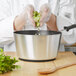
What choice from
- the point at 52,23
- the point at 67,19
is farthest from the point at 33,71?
the point at 67,19

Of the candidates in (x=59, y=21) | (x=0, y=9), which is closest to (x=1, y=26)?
(x=0, y=9)

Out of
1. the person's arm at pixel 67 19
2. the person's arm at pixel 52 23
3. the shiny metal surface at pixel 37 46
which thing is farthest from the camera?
the person's arm at pixel 67 19

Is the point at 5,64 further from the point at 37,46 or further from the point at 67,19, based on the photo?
Answer: the point at 67,19

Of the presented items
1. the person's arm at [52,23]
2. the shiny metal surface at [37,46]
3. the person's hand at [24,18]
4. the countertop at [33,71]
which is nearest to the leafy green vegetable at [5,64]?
the countertop at [33,71]

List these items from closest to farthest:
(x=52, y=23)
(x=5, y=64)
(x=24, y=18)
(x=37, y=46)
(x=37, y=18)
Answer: (x=5, y=64)
(x=37, y=46)
(x=37, y=18)
(x=24, y=18)
(x=52, y=23)

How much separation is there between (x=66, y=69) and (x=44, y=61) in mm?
166

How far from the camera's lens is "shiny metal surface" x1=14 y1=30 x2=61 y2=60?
1.09 m

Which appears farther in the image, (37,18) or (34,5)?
(34,5)

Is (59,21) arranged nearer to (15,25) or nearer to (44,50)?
(15,25)

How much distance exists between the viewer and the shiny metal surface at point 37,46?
1.09 metres

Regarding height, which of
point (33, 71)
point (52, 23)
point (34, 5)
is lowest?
A: point (33, 71)

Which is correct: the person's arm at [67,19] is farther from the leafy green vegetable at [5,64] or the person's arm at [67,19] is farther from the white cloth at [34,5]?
the leafy green vegetable at [5,64]

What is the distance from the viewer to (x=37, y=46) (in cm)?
109

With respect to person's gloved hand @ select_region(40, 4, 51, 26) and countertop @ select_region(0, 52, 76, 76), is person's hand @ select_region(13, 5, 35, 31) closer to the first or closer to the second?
person's gloved hand @ select_region(40, 4, 51, 26)
